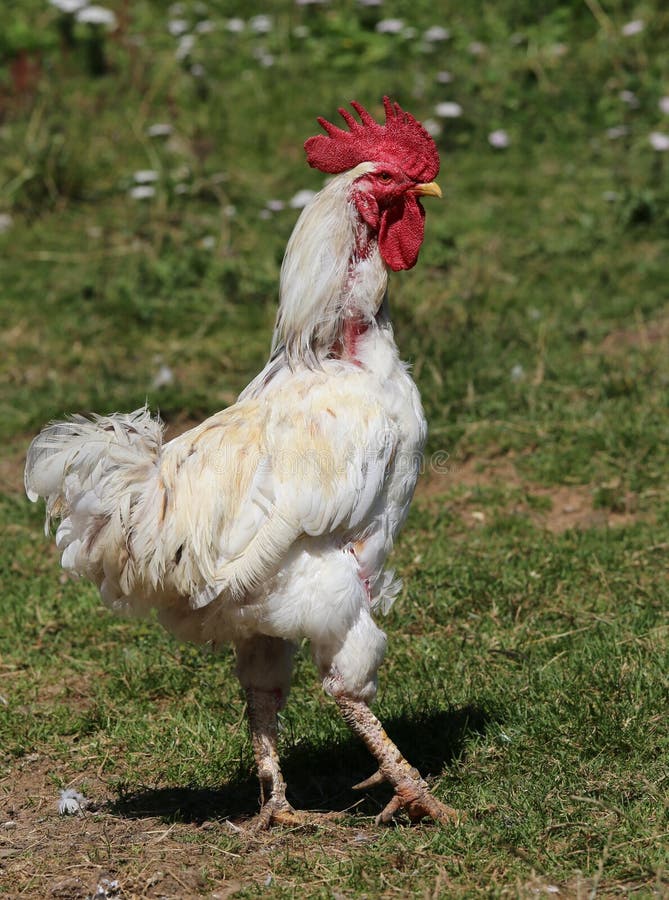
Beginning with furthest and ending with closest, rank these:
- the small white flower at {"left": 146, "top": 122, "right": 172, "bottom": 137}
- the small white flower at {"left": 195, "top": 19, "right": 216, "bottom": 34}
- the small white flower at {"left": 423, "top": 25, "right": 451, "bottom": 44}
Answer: the small white flower at {"left": 195, "top": 19, "right": 216, "bottom": 34}, the small white flower at {"left": 423, "top": 25, "right": 451, "bottom": 44}, the small white flower at {"left": 146, "top": 122, "right": 172, "bottom": 137}

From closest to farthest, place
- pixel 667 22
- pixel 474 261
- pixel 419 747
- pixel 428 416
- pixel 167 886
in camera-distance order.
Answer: pixel 167 886 < pixel 419 747 < pixel 428 416 < pixel 474 261 < pixel 667 22

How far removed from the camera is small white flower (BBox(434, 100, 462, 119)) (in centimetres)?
1015

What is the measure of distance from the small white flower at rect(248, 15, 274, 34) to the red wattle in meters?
8.57

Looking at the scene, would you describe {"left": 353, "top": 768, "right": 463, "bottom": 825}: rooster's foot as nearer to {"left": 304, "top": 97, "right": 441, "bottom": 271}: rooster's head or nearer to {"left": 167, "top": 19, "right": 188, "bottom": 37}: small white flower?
{"left": 304, "top": 97, "right": 441, "bottom": 271}: rooster's head

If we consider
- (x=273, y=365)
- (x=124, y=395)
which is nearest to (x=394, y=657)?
(x=273, y=365)

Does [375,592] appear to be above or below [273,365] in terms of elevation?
below

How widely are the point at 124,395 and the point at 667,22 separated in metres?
6.72

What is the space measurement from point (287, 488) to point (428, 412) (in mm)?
3167

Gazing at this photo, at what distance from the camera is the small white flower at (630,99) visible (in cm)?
1027

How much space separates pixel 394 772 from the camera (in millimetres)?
3979

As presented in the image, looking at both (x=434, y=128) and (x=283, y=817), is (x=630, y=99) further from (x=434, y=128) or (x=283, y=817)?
(x=283, y=817)

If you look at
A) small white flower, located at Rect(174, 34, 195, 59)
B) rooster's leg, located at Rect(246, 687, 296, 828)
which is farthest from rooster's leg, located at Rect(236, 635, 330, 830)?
small white flower, located at Rect(174, 34, 195, 59)

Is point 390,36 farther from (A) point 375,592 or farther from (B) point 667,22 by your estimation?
(A) point 375,592

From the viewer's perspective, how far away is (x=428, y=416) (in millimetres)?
6898
